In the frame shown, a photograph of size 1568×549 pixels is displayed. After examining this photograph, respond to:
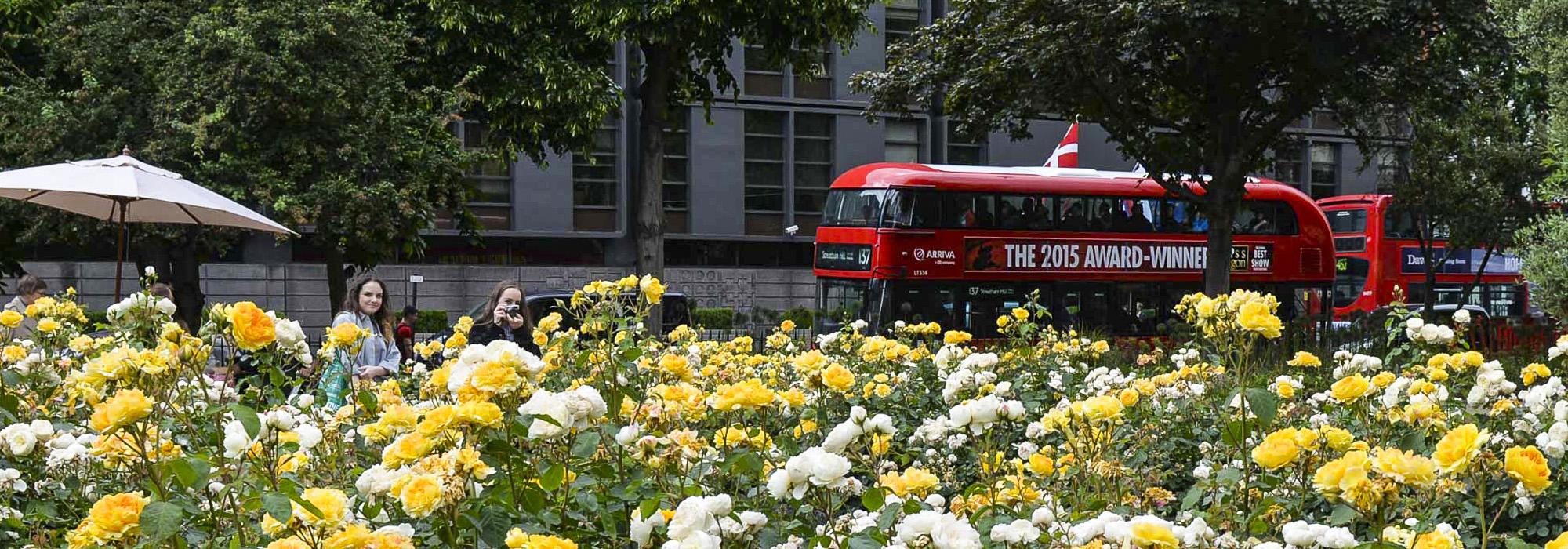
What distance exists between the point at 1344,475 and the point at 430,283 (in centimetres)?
2960

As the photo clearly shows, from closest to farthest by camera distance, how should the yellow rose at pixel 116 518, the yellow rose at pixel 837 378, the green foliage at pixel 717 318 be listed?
the yellow rose at pixel 116 518
the yellow rose at pixel 837 378
the green foliage at pixel 717 318

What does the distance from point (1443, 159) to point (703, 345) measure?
80.5ft

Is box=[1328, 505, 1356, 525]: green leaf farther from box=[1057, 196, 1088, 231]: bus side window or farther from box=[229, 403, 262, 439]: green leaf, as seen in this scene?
box=[1057, 196, 1088, 231]: bus side window

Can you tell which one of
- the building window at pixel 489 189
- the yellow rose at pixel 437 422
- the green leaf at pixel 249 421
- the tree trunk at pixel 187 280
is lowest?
the tree trunk at pixel 187 280

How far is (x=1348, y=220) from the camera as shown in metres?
30.4

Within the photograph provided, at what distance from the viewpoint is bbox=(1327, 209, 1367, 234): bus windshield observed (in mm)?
29844

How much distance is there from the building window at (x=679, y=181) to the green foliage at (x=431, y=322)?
5.88m

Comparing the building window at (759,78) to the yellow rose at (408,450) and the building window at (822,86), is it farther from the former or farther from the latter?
the yellow rose at (408,450)

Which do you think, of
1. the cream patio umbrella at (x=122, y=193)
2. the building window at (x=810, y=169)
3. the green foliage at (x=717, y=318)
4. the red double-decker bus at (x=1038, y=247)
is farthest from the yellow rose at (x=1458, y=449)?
the building window at (x=810, y=169)

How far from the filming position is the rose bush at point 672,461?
198cm

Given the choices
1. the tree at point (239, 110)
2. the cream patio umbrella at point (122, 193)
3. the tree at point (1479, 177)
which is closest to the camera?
the cream patio umbrella at point (122, 193)

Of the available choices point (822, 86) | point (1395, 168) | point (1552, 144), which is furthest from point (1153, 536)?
point (822, 86)

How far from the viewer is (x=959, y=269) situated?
20.4 metres

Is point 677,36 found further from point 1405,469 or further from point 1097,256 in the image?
point 1405,469
